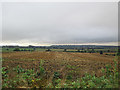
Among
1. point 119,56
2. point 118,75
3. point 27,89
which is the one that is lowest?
point 27,89

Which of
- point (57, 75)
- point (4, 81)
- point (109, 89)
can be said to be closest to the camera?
point (109, 89)

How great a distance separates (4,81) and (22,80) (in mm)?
1100

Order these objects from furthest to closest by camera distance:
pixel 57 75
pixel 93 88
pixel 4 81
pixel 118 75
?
pixel 57 75, pixel 4 81, pixel 118 75, pixel 93 88

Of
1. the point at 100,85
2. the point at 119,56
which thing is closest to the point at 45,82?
the point at 100,85

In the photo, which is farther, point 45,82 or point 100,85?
point 45,82

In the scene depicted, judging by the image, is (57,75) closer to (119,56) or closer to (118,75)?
(118,75)

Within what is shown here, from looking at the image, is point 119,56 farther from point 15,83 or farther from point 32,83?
point 15,83

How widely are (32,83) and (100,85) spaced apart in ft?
13.3

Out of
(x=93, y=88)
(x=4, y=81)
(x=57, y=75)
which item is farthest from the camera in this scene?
(x=57, y=75)

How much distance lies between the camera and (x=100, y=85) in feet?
14.4

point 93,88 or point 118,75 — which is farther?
point 118,75

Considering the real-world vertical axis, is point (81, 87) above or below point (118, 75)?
below

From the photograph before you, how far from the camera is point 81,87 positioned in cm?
435

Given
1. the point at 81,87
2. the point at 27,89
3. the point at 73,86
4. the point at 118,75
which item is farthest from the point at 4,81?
the point at 118,75
